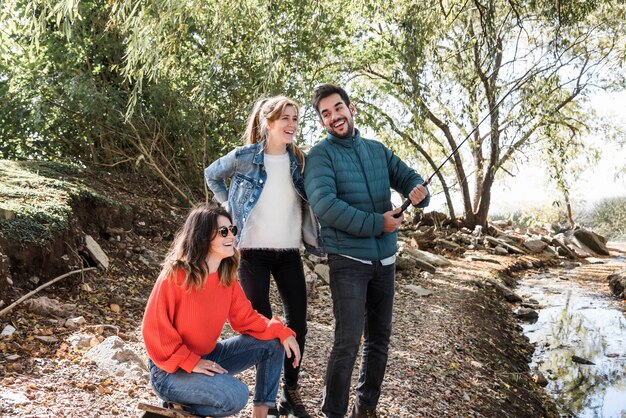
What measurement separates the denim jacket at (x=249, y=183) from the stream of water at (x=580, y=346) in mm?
3027

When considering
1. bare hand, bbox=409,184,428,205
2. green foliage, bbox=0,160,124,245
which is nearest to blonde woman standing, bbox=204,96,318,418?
bare hand, bbox=409,184,428,205

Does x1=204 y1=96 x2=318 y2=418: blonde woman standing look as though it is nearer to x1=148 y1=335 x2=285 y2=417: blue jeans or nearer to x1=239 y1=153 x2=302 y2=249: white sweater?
x1=239 y1=153 x2=302 y2=249: white sweater

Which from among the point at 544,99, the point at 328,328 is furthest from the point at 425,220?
the point at 328,328

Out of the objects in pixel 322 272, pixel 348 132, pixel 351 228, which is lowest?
pixel 322 272

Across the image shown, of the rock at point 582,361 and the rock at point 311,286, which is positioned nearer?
the rock at point 582,361

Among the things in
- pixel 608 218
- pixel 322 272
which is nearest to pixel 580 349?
pixel 322 272

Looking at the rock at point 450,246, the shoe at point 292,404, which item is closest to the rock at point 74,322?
the shoe at point 292,404

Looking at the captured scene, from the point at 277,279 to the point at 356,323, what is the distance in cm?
43

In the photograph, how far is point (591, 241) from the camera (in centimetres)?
1566

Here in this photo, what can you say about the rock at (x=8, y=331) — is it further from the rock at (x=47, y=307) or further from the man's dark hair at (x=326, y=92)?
the man's dark hair at (x=326, y=92)

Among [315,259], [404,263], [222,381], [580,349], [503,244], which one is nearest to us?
[222,381]

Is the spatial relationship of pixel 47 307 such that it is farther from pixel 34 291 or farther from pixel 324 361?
pixel 324 361

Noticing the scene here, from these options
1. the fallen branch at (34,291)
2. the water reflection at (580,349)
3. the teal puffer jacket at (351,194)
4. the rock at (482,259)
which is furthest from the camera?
the rock at (482,259)

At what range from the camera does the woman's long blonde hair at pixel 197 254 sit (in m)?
2.40
